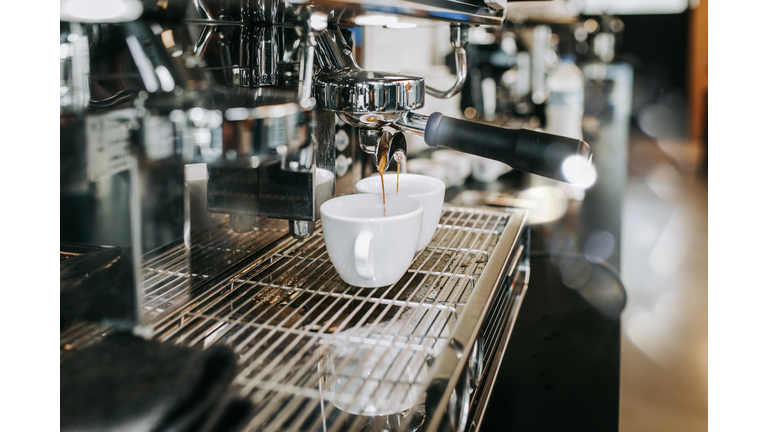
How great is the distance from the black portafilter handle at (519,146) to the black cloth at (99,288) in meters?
0.27

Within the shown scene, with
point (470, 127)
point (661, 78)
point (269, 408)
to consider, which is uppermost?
point (661, 78)

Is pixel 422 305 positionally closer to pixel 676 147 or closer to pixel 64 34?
pixel 64 34

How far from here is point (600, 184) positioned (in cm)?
266

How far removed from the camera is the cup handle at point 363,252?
1.48 ft

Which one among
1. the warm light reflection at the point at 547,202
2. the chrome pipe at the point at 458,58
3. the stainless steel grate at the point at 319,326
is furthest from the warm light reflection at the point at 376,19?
the warm light reflection at the point at 547,202

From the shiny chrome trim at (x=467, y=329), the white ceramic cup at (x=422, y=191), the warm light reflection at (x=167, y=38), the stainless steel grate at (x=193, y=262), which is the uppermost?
the warm light reflection at (x=167, y=38)

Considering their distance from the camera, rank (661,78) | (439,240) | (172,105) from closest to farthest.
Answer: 1. (172,105)
2. (439,240)
3. (661,78)

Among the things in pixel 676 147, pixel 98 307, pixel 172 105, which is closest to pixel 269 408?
pixel 98 307

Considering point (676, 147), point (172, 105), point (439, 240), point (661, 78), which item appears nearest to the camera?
point (172, 105)

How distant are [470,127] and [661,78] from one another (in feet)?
18.5

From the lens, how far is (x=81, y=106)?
37 centimetres

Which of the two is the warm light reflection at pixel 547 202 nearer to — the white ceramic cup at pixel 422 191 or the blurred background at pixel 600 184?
the blurred background at pixel 600 184

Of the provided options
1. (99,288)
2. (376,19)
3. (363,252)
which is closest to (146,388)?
(99,288)

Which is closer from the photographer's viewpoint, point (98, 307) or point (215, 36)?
point (98, 307)
